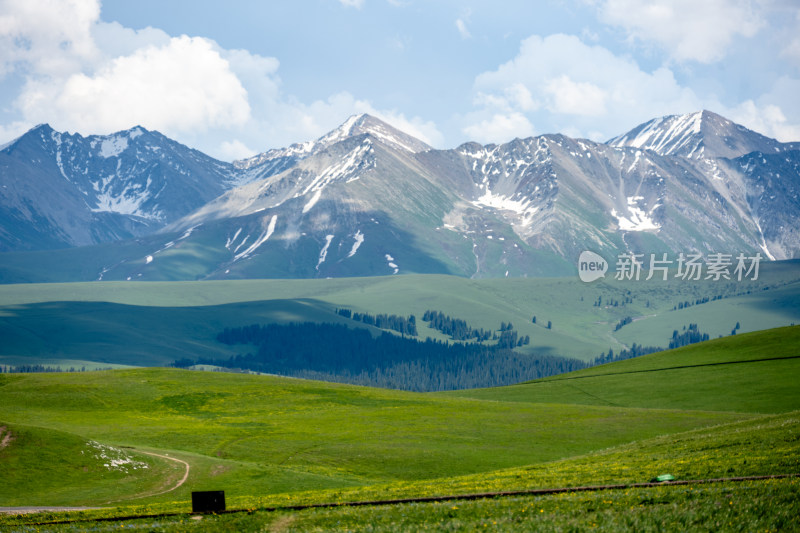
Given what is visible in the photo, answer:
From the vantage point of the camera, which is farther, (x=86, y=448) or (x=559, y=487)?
(x=86, y=448)

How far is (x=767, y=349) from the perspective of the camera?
13912cm

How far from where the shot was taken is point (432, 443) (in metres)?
87.1

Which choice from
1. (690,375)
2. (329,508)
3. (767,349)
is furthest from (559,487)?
(767,349)

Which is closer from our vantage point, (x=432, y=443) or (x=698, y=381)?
(x=432, y=443)

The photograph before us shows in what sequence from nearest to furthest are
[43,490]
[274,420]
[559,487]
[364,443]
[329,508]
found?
[329,508] → [559,487] → [43,490] → [364,443] → [274,420]

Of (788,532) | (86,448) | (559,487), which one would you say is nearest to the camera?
(788,532)

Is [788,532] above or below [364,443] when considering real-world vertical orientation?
above

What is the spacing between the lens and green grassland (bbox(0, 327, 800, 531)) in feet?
107

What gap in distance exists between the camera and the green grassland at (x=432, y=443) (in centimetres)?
3247

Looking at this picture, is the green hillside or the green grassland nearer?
the green grassland

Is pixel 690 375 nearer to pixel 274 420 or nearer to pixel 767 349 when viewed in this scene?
pixel 767 349

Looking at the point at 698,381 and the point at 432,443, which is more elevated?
the point at 698,381

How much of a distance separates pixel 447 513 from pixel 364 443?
5542 cm

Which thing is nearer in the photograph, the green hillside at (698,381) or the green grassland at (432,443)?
the green grassland at (432,443)
